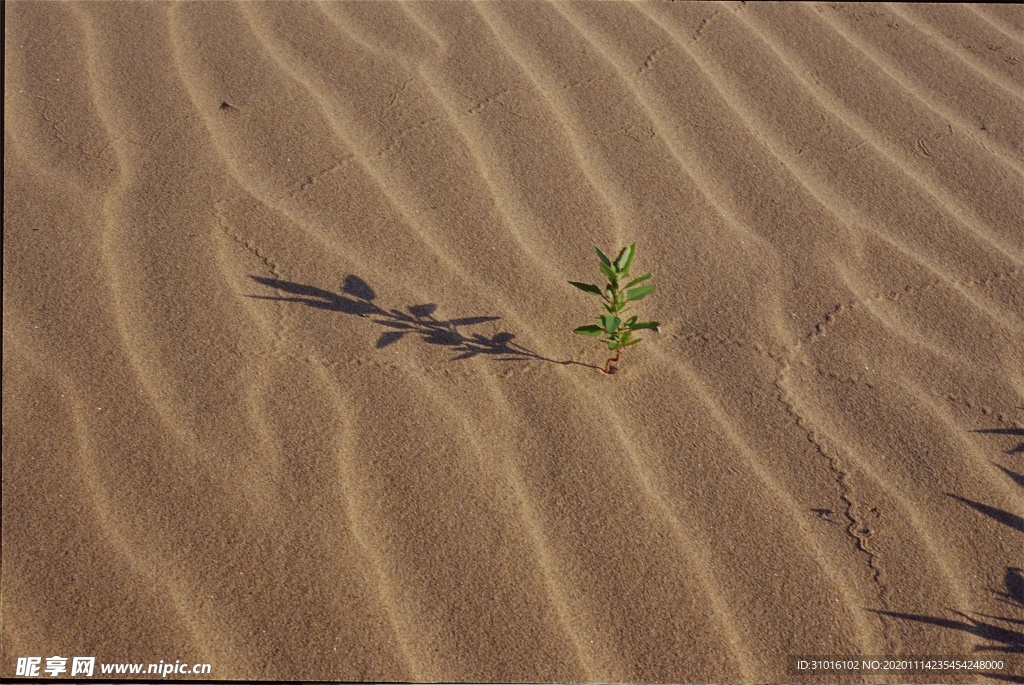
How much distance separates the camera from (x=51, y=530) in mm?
1709

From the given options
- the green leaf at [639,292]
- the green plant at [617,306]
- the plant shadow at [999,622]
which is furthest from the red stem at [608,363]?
the plant shadow at [999,622]

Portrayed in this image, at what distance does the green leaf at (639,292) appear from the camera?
1.95 meters

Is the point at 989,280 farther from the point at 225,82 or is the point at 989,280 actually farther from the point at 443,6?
the point at 225,82

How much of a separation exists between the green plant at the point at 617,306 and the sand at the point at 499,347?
74mm

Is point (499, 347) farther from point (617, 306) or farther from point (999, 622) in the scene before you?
point (999, 622)

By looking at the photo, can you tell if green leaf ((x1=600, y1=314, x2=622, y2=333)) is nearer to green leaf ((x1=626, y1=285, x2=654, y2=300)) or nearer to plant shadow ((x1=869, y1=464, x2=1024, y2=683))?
green leaf ((x1=626, y1=285, x2=654, y2=300))

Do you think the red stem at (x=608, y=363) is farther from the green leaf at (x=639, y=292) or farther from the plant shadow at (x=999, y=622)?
the plant shadow at (x=999, y=622)

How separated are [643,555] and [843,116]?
1499mm

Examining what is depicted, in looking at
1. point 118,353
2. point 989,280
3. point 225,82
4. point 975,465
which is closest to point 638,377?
point 975,465

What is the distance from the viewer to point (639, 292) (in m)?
1.96

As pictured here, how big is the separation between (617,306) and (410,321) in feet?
1.46

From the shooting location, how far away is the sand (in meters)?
1.65

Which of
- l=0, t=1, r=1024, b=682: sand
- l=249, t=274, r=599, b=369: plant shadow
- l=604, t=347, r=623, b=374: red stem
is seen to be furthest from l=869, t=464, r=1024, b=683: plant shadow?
l=249, t=274, r=599, b=369: plant shadow

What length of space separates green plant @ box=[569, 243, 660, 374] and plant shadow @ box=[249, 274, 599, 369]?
0.29 ft
